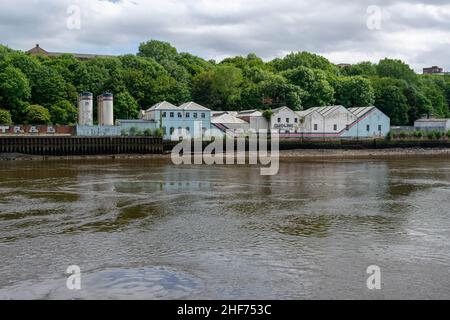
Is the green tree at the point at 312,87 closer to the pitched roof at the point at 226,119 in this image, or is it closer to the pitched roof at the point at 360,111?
the pitched roof at the point at 360,111

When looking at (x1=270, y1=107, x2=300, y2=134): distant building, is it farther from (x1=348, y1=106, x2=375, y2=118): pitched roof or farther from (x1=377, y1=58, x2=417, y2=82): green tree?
(x1=377, y1=58, x2=417, y2=82): green tree

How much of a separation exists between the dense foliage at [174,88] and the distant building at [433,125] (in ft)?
12.0

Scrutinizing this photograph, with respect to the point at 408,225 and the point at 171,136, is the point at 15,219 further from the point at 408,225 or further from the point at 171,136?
the point at 171,136

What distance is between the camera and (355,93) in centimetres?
7600

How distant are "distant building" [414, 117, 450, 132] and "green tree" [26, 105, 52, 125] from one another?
47309 mm

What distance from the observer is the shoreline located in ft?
154

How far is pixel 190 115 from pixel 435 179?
33.5 meters

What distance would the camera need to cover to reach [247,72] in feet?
277

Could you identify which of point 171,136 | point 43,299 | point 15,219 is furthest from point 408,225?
point 171,136

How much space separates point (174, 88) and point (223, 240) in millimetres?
56003

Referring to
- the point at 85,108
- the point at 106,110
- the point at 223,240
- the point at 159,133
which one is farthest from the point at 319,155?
the point at 223,240

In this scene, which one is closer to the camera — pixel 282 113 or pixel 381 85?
pixel 282 113

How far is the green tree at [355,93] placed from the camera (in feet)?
247

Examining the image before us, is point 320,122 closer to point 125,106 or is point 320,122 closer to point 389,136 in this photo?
point 389,136
